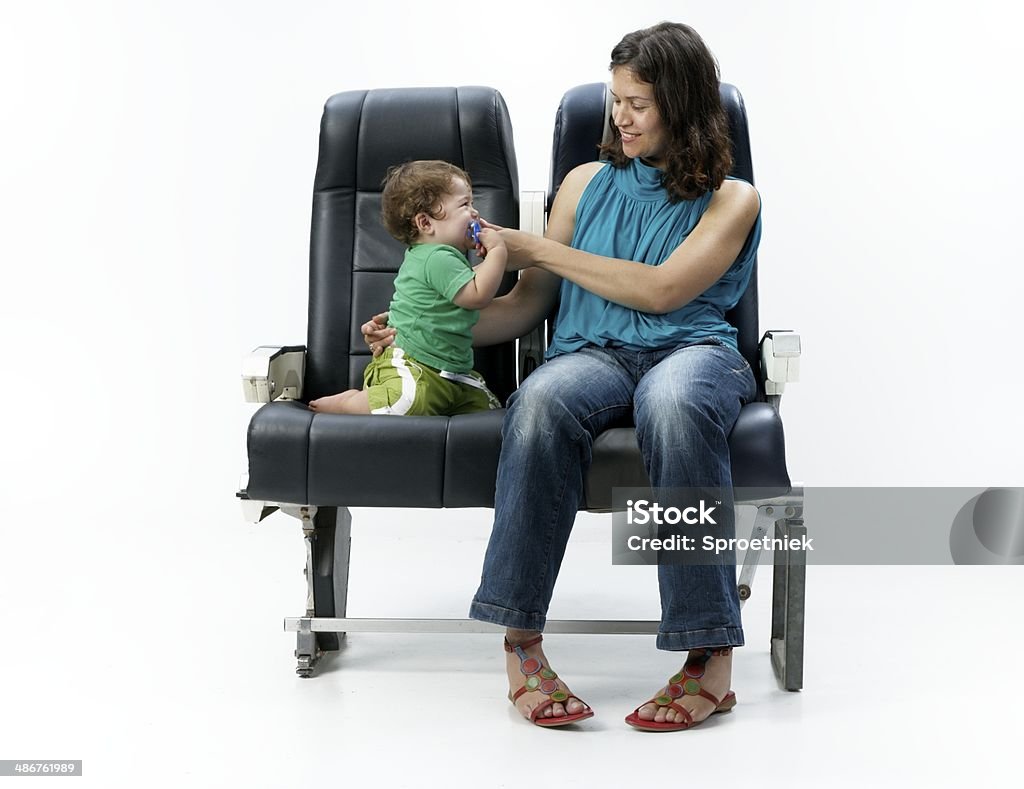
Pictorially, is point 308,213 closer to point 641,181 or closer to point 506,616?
point 641,181

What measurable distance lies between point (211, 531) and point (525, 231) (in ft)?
4.89

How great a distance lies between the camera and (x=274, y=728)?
2.63 meters

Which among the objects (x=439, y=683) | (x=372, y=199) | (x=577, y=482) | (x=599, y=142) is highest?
(x=599, y=142)

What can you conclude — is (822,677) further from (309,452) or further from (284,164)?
(284,164)

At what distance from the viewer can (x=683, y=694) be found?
260cm

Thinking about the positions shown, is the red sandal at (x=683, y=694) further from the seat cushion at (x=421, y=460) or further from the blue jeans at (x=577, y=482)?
the seat cushion at (x=421, y=460)

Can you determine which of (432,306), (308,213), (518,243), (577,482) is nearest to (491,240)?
(518,243)

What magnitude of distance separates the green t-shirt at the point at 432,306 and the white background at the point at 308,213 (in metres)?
1.18

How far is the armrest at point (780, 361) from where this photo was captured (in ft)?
9.52

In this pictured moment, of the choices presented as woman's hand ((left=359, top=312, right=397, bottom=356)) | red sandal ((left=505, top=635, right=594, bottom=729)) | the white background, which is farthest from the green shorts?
the white background

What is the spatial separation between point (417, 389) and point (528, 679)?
2.11 feet

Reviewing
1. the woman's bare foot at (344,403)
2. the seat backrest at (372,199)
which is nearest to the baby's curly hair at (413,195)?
the seat backrest at (372,199)

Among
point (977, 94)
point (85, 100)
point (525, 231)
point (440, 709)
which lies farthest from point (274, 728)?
point (977, 94)

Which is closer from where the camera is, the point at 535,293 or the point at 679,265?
the point at 679,265
